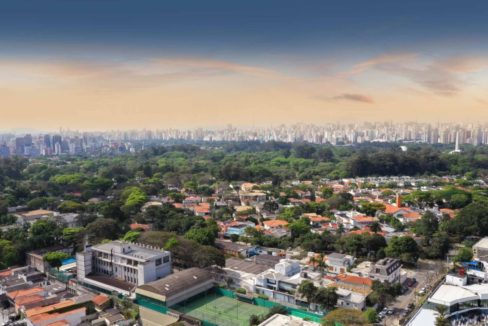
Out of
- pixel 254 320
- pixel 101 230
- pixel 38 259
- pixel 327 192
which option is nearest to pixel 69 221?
pixel 101 230

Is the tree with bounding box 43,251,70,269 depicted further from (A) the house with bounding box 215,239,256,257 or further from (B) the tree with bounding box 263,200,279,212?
(B) the tree with bounding box 263,200,279,212

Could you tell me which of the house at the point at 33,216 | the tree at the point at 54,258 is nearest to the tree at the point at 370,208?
the tree at the point at 54,258

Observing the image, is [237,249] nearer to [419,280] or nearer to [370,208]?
[419,280]

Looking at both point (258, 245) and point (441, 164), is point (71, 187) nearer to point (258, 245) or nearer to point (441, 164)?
point (258, 245)

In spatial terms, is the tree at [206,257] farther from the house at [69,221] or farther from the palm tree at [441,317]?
the house at [69,221]

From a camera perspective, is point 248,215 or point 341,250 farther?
point 248,215

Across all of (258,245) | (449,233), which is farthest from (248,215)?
(449,233)
